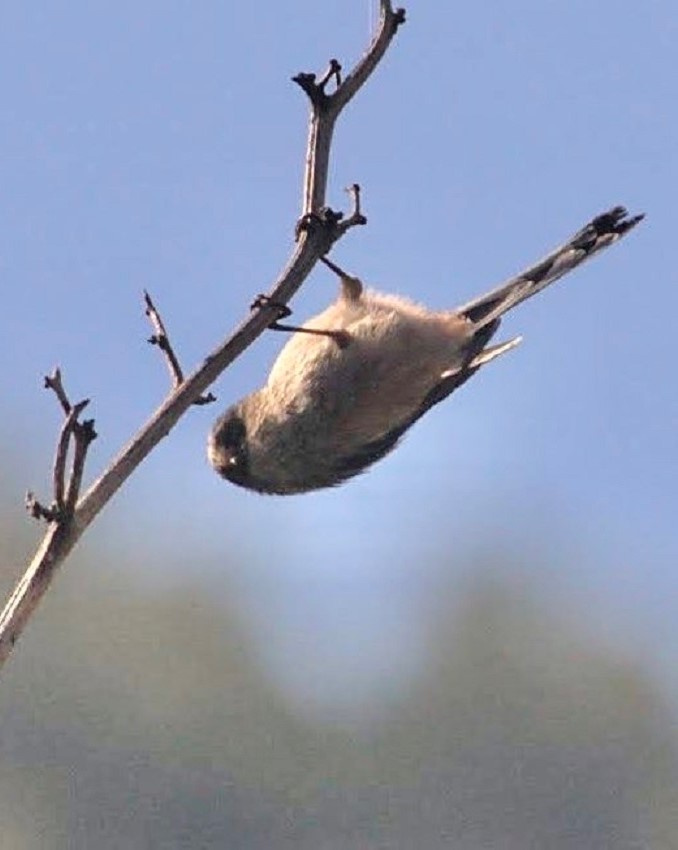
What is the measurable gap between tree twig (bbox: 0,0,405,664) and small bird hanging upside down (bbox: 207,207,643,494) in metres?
0.99

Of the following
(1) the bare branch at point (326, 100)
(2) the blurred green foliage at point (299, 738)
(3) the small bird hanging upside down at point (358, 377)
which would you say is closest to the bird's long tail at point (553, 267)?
(3) the small bird hanging upside down at point (358, 377)

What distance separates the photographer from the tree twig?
3.09 m

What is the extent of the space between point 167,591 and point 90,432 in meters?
17.4

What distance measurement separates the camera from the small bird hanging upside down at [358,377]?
4.40 m

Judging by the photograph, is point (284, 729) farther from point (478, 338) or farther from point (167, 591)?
point (478, 338)

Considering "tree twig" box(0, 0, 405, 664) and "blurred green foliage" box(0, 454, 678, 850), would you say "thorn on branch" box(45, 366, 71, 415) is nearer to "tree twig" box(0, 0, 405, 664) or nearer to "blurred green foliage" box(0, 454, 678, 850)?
"tree twig" box(0, 0, 405, 664)

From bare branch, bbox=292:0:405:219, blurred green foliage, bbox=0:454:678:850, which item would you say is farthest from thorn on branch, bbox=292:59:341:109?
blurred green foliage, bbox=0:454:678:850

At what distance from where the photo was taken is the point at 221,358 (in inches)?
127

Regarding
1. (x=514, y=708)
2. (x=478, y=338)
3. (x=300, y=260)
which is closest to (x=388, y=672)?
(x=514, y=708)

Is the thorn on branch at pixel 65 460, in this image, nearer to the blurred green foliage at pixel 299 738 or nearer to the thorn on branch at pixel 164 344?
the thorn on branch at pixel 164 344

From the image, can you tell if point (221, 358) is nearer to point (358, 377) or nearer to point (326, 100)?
point (326, 100)

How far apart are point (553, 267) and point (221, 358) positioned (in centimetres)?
123

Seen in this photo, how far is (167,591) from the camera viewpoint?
20.5m

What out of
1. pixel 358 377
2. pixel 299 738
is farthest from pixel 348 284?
pixel 299 738
